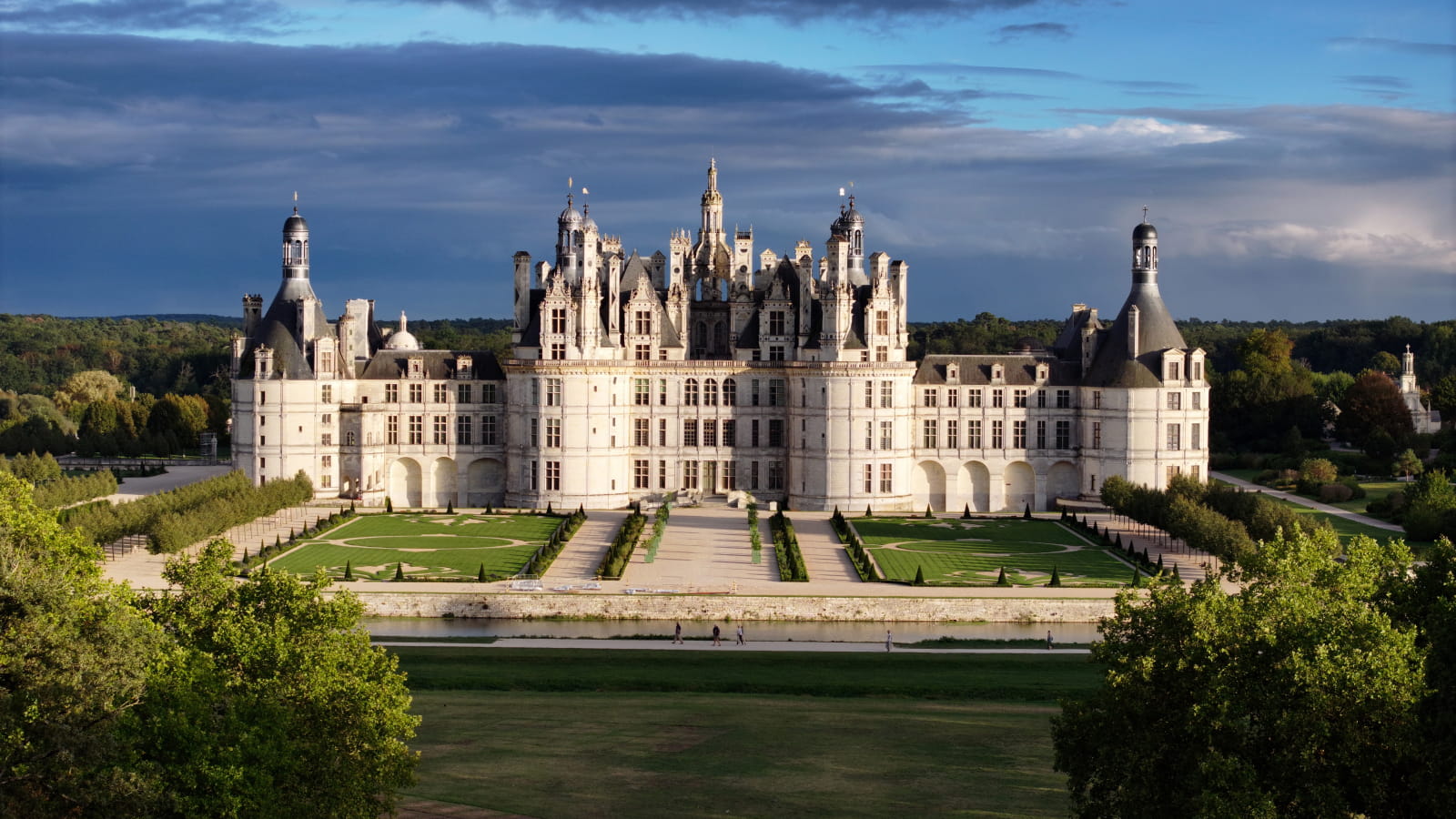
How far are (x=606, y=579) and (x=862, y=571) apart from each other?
986 cm

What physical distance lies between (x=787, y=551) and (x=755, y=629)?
35.8 feet

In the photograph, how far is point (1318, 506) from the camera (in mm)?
88625

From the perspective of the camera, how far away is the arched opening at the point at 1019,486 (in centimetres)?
8938

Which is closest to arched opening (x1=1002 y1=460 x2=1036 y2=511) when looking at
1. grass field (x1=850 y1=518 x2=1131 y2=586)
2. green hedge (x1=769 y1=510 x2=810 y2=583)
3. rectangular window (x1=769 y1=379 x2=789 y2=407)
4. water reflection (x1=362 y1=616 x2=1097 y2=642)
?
grass field (x1=850 y1=518 x2=1131 y2=586)

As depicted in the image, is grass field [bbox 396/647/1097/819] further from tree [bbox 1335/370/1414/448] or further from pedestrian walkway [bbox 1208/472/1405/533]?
tree [bbox 1335/370/1414/448]

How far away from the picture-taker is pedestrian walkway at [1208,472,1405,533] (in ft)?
262

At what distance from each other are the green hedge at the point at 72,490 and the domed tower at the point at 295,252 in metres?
14.0

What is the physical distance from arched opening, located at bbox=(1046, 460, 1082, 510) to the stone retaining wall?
30334 mm

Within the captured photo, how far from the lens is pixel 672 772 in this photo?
36094 millimetres

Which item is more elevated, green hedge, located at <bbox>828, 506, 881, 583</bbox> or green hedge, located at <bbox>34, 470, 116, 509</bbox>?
green hedge, located at <bbox>34, 470, 116, 509</bbox>

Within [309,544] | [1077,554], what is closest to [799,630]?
[1077,554]

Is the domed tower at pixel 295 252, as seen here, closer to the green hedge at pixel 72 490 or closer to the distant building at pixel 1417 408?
the green hedge at pixel 72 490

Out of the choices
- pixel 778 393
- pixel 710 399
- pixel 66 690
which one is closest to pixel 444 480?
pixel 710 399

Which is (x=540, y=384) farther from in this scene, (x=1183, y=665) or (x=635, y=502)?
(x=1183, y=665)
